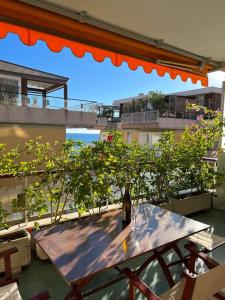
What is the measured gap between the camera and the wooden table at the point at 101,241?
5.06ft

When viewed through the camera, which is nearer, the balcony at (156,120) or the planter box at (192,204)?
the planter box at (192,204)

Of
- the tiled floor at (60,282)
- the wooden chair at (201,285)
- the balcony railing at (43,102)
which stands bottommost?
the tiled floor at (60,282)

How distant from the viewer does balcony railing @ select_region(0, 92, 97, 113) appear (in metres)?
10.5

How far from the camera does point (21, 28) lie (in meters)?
2.38

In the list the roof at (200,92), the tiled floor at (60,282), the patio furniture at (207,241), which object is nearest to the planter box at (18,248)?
the tiled floor at (60,282)

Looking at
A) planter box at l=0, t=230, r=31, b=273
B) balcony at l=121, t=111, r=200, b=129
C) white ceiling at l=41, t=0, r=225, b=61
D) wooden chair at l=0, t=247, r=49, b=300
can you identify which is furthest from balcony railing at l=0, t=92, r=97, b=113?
wooden chair at l=0, t=247, r=49, b=300

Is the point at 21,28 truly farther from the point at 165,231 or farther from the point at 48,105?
the point at 48,105

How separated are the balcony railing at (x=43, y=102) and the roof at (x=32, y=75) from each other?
2259 mm

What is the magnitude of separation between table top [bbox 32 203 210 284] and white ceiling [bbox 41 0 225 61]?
206 cm

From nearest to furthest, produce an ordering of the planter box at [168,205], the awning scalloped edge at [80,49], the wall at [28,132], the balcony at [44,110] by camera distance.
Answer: the awning scalloped edge at [80,49]
the planter box at [168,205]
the wall at [28,132]
the balcony at [44,110]

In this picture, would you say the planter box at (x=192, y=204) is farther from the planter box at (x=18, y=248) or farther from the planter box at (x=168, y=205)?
the planter box at (x=18, y=248)

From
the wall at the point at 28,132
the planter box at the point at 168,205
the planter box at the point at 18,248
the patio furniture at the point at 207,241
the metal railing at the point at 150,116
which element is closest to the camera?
the patio furniture at the point at 207,241

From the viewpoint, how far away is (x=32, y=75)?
1266 cm

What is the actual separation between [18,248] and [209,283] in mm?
1995
